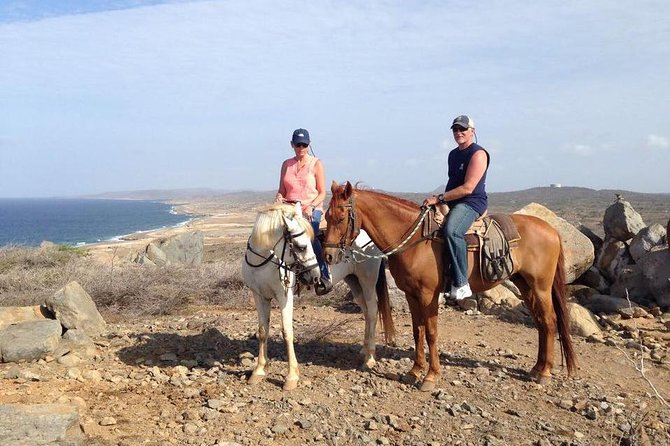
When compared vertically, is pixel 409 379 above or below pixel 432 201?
below

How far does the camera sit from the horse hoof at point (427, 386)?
5824 millimetres

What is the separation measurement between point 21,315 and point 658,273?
431 inches

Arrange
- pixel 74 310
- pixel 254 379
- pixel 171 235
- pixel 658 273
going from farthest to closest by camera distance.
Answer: pixel 171 235 < pixel 658 273 < pixel 74 310 < pixel 254 379

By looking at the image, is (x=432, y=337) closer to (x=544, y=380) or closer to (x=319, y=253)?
(x=544, y=380)

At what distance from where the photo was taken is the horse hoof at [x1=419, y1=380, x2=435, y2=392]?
19.1 ft

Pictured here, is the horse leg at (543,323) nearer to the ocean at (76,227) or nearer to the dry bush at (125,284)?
the dry bush at (125,284)

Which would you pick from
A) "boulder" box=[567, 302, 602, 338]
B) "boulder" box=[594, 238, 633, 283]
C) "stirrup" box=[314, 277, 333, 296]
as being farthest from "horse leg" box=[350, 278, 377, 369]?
"boulder" box=[594, 238, 633, 283]

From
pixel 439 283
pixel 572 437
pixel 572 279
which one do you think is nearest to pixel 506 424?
pixel 572 437

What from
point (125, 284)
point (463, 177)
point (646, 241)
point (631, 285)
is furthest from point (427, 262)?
point (646, 241)

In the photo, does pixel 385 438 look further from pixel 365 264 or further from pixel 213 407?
pixel 365 264

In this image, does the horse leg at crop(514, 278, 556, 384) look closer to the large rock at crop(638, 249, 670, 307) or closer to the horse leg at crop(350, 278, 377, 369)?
the horse leg at crop(350, 278, 377, 369)

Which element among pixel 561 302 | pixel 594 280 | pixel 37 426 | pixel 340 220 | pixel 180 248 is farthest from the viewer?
pixel 180 248

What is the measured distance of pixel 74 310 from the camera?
288 inches

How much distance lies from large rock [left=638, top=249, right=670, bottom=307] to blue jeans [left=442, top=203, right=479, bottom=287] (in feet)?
19.9
